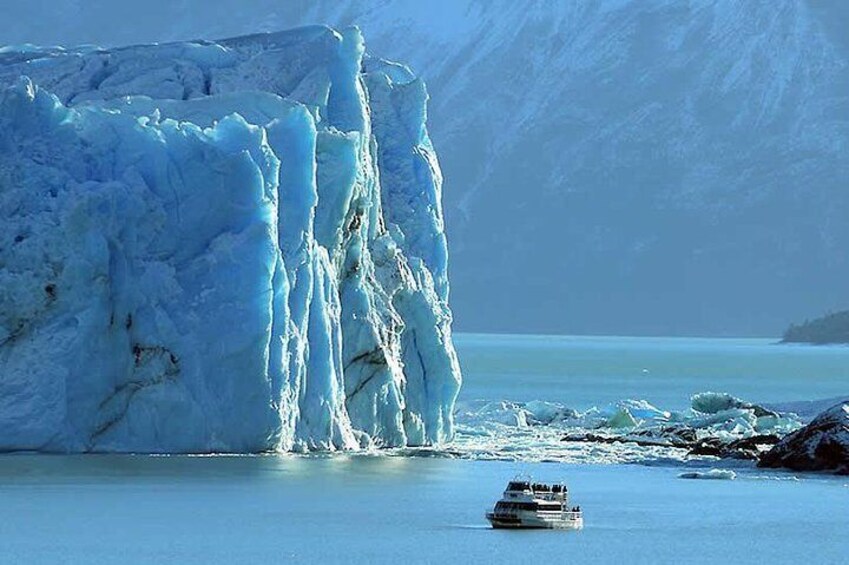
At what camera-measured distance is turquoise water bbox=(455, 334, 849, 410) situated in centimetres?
9462

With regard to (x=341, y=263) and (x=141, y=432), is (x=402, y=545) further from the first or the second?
(x=341, y=263)

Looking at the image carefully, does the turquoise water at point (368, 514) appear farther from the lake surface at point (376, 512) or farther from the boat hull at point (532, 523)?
the boat hull at point (532, 523)

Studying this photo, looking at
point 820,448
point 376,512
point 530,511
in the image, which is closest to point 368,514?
point 376,512

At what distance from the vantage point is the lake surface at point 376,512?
1423 inches

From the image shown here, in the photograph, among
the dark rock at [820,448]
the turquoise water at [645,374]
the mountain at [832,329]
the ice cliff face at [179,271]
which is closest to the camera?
the ice cliff face at [179,271]

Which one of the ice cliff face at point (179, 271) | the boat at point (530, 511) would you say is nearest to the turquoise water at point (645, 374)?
the ice cliff face at point (179, 271)

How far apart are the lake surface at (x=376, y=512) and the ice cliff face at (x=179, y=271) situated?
808 millimetres

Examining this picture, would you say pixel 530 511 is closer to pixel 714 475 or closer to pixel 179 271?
pixel 179 271

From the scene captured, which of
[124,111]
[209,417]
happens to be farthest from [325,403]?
[124,111]

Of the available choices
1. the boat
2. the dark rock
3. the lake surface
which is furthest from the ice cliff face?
the dark rock

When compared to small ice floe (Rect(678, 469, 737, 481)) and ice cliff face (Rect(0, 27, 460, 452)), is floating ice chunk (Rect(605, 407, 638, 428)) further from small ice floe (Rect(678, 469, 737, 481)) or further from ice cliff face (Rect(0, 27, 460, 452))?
ice cliff face (Rect(0, 27, 460, 452))

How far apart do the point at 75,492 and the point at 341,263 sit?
394 inches

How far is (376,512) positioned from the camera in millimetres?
41312

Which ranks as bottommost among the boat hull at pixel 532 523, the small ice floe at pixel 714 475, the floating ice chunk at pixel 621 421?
the boat hull at pixel 532 523
